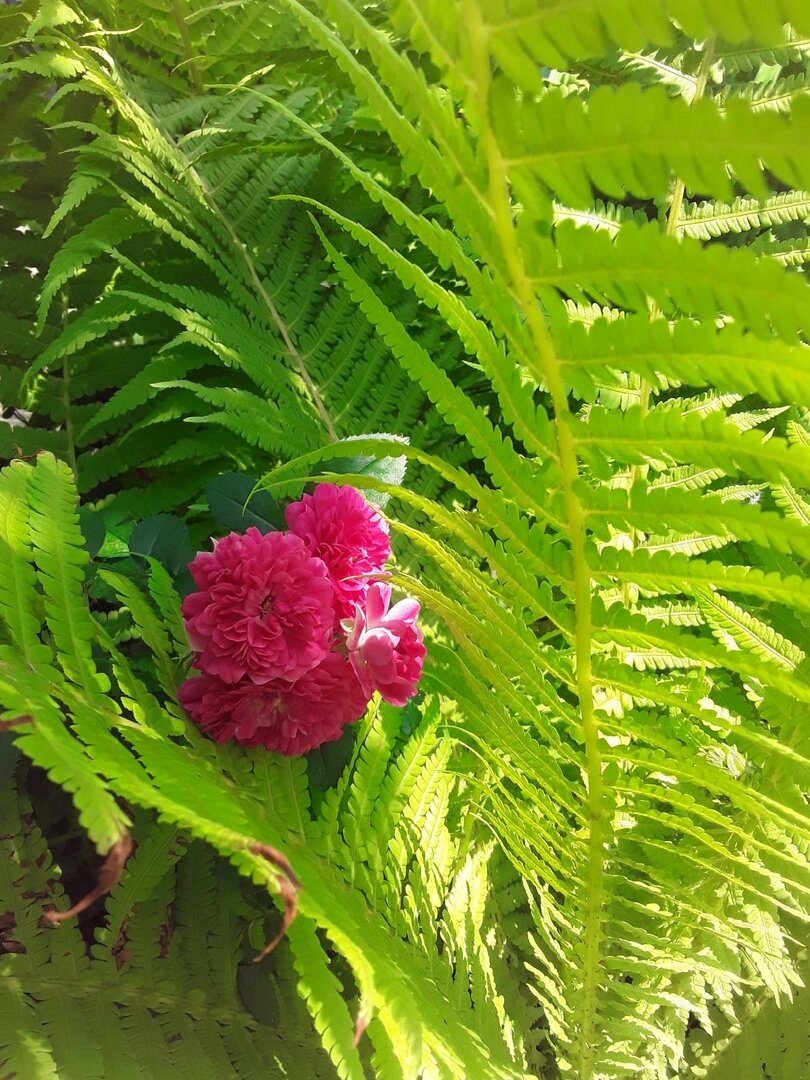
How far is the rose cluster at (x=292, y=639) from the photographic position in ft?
1.45

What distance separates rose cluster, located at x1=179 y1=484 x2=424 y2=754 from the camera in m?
0.44

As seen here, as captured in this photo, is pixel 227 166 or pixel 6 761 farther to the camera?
pixel 227 166

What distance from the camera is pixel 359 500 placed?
530 millimetres

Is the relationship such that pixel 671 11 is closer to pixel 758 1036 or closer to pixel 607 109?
pixel 607 109

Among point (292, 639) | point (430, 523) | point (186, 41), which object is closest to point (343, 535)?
point (292, 639)

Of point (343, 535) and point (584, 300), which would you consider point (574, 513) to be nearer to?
point (584, 300)

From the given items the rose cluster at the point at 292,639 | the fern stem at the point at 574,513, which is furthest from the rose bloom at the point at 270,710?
the fern stem at the point at 574,513

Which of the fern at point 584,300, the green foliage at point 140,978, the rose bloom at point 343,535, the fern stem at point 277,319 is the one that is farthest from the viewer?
the fern stem at point 277,319

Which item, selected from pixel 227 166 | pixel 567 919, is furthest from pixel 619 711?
pixel 227 166

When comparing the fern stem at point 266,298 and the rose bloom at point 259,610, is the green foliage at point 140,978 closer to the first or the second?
the rose bloom at point 259,610

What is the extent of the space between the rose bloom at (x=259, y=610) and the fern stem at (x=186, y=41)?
568mm

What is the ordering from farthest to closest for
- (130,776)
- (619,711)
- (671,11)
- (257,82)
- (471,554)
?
(257,82), (471,554), (619,711), (130,776), (671,11)

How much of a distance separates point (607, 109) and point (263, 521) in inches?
15.1

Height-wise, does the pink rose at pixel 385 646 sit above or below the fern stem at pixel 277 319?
below
